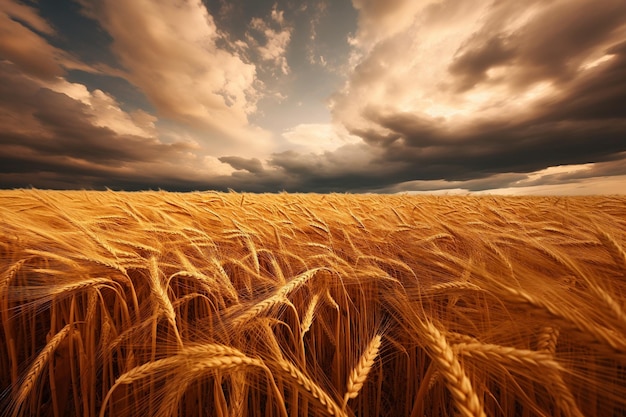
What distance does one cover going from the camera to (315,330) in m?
1.42

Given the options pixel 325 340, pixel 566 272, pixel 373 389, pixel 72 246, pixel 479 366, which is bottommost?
pixel 373 389

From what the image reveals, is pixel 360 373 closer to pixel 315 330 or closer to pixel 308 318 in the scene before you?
pixel 308 318

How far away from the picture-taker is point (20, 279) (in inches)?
59.1

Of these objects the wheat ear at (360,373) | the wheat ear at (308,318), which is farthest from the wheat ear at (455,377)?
the wheat ear at (308,318)

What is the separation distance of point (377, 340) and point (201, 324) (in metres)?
0.88

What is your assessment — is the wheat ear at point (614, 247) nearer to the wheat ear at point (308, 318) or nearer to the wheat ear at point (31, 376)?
the wheat ear at point (308, 318)

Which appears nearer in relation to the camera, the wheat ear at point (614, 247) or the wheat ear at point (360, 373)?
the wheat ear at point (360, 373)

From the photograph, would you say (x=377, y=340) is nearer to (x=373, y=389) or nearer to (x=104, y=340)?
(x=373, y=389)

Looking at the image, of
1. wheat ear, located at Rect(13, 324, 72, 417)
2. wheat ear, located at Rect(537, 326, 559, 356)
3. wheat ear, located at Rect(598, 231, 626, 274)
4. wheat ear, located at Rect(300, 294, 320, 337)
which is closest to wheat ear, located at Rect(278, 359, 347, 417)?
wheat ear, located at Rect(300, 294, 320, 337)

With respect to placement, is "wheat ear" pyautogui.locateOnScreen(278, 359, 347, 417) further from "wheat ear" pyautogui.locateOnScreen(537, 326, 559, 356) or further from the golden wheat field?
"wheat ear" pyautogui.locateOnScreen(537, 326, 559, 356)

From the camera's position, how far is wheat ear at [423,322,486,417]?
1.90 ft

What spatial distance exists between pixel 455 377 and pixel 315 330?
2.93 ft

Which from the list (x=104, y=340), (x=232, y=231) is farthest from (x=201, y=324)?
(x=232, y=231)

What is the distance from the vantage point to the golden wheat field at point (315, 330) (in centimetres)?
77
